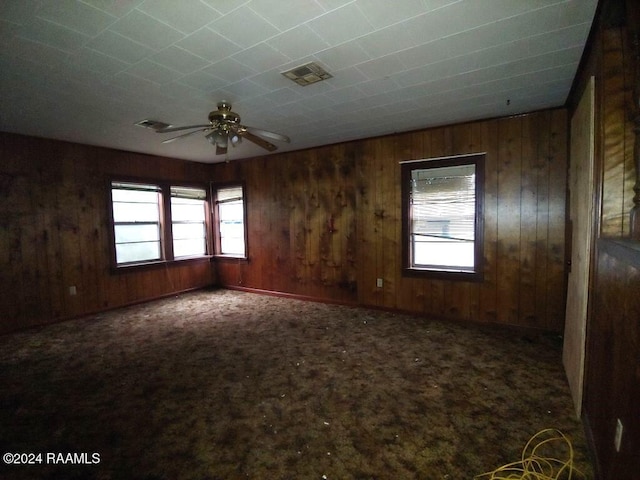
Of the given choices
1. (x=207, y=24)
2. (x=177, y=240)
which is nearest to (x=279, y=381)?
(x=207, y=24)

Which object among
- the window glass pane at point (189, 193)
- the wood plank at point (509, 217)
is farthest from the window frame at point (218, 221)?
the wood plank at point (509, 217)

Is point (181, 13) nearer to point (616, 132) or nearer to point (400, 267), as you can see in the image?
point (616, 132)

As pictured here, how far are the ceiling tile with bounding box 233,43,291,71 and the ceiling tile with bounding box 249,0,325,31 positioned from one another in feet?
0.89

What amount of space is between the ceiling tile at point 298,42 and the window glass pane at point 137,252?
4.34 metres

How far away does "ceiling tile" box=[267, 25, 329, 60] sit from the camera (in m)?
1.91

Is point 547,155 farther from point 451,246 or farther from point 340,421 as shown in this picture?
point 340,421

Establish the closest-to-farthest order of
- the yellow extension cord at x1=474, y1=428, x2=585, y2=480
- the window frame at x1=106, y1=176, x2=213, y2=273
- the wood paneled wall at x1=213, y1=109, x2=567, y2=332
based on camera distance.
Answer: the yellow extension cord at x1=474, y1=428, x2=585, y2=480, the wood paneled wall at x1=213, y1=109, x2=567, y2=332, the window frame at x1=106, y1=176, x2=213, y2=273

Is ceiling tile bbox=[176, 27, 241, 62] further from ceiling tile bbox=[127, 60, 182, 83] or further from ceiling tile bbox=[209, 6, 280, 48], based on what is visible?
ceiling tile bbox=[127, 60, 182, 83]

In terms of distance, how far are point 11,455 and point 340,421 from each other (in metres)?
1.96

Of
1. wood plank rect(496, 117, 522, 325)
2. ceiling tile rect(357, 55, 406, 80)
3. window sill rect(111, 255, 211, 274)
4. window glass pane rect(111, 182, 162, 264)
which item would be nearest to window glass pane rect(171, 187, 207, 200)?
window glass pane rect(111, 182, 162, 264)

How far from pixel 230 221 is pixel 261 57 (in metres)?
4.29

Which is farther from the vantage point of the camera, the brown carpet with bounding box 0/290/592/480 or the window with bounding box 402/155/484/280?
the window with bounding box 402/155/484/280

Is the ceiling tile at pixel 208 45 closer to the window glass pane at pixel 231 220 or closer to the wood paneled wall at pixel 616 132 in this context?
the wood paneled wall at pixel 616 132

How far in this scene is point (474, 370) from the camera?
260cm
